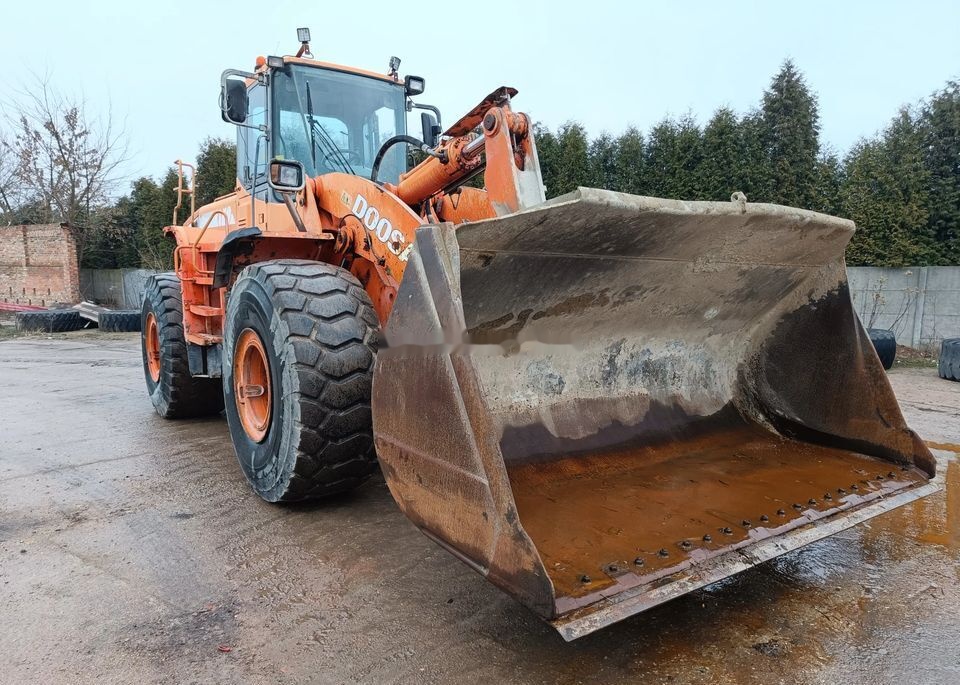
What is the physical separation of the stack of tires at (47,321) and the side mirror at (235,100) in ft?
46.0

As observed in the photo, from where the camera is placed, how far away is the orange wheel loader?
2.01 m

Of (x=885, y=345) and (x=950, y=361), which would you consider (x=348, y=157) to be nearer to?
(x=885, y=345)

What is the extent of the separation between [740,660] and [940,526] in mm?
1800

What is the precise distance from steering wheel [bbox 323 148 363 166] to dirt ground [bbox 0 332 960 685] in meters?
2.08

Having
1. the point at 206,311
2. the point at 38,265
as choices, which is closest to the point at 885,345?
the point at 206,311

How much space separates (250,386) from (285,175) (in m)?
1.22

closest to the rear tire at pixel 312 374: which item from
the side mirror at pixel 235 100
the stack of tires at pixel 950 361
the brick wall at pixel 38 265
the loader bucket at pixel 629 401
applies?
the loader bucket at pixel 629 401

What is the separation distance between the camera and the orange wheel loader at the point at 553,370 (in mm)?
2014

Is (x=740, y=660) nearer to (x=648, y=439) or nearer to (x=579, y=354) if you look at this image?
(x=648, y=439)

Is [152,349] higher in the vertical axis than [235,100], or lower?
lower

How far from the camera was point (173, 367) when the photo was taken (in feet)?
17.5

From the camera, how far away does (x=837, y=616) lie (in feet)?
7.61

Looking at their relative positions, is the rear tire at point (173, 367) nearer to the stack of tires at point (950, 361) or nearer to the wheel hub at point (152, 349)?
the wheel hub at point (152, 349)

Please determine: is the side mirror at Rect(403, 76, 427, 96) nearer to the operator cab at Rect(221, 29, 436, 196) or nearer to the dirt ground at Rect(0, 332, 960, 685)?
the operator cab at Rect(221, 29, 436, 196)
